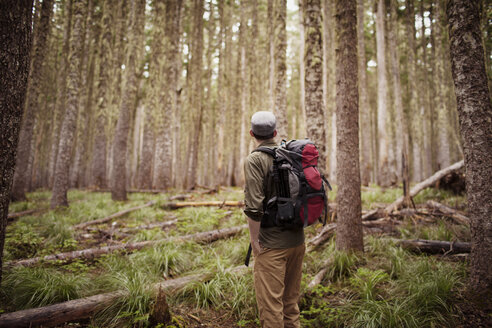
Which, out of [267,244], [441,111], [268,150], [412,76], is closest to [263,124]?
[268,150]

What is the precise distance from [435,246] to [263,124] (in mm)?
4089

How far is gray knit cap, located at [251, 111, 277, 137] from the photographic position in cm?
253

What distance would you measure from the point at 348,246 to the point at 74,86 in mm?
9640

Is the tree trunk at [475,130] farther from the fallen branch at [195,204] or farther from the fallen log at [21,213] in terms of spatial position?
the fallen log at [21,213]

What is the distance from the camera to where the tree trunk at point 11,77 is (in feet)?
7.30

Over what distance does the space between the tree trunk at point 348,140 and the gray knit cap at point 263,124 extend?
2373 millimetres

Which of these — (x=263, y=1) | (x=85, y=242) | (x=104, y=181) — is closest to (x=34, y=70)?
(x=104, y=181)

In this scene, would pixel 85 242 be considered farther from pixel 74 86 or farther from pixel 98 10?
pixel 98 10

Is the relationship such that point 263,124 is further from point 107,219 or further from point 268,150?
point 107,219

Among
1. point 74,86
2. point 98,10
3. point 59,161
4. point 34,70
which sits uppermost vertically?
point 98,10

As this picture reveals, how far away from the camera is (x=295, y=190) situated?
232 cm

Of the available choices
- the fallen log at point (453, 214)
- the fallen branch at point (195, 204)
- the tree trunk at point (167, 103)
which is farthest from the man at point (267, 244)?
the tree trunk at point (167, 103)

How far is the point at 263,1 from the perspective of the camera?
64.5 feet

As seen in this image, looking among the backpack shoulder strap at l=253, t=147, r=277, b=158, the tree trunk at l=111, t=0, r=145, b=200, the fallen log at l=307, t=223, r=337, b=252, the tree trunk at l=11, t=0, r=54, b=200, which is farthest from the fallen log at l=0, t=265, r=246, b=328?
the tree trunk at l=11, t=0, r=54, b=200
